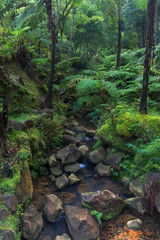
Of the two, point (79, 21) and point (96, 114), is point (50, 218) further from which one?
point (79, 21)

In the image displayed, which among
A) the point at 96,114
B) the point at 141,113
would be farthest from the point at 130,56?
the point at 141,113

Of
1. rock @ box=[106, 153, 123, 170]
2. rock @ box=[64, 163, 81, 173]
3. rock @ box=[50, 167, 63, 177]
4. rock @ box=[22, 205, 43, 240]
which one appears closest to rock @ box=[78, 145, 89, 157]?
rock @ box=[64, 163, 81, 173]

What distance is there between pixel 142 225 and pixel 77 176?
232 cm

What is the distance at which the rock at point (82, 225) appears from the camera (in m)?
3.32

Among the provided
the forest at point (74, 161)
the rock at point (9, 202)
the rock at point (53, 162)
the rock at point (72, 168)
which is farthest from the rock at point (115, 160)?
the rock at point (9, 202)

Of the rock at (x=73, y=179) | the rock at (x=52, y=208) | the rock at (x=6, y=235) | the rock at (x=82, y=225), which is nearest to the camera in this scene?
the rock at (x=6, y=235)

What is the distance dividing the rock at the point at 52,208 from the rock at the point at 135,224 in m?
1.52

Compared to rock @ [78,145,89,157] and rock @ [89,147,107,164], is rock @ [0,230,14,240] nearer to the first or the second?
rock @ [89,147,107,164]

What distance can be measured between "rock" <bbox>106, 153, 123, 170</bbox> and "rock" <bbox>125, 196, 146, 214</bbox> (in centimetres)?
120

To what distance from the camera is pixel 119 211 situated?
12.8ft

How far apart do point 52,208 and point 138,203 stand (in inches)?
78.8

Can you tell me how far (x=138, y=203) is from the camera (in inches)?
157

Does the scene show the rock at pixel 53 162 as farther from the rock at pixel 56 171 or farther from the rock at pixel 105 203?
the rock at pixel 105 203

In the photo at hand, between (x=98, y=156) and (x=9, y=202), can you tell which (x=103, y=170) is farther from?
(x=9, y=202)
